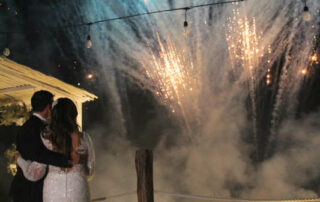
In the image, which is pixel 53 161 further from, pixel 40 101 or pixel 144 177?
pixel 144 177

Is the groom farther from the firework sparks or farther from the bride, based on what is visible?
the firework sparks

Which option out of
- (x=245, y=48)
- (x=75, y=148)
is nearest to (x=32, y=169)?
(x=75, y=148)

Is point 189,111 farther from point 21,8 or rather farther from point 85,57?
point 21,8

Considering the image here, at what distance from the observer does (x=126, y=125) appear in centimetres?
1509

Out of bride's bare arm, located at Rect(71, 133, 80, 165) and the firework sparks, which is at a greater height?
the firework sparks

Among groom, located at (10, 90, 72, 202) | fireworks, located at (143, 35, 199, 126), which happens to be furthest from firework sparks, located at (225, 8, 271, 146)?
groom, located at (10, 90, 72, 202)

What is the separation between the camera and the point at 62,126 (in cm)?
192

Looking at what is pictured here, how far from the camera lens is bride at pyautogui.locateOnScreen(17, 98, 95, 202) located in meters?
1.88

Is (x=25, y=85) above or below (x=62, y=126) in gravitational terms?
above

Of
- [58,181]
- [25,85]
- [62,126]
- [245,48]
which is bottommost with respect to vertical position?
[58,181]

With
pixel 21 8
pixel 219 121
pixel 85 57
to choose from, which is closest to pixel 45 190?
pixel 21 8

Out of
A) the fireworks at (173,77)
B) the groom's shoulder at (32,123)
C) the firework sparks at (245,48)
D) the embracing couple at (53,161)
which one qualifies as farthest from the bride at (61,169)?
the fireworks at (173,77)

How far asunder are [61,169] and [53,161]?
0.29ft

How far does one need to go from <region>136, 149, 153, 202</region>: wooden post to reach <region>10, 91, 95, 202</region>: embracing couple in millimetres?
1355
